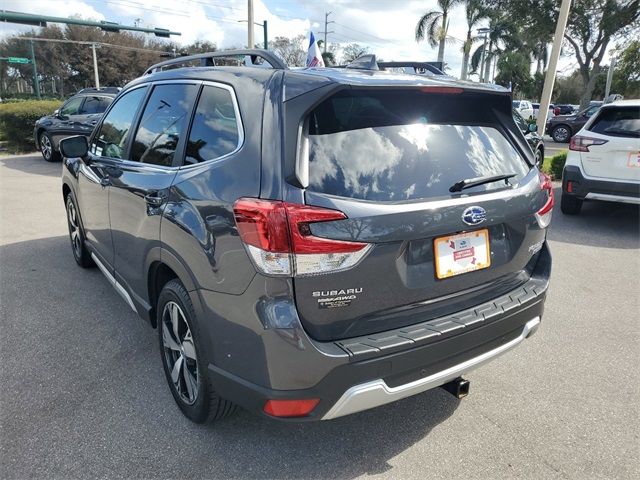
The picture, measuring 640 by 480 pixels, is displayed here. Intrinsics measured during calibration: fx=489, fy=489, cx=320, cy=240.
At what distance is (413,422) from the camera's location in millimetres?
2752

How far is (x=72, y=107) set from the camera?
12883 mm

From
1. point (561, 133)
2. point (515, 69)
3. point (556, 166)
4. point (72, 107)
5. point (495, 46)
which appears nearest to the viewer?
point (556, 166)

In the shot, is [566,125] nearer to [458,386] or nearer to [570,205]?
[570,205]

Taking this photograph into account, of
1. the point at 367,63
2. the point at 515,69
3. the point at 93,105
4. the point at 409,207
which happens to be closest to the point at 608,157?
the point at 367,63

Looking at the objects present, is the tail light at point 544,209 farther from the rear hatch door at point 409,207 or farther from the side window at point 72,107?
the side window at point 72,107

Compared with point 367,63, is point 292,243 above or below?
below

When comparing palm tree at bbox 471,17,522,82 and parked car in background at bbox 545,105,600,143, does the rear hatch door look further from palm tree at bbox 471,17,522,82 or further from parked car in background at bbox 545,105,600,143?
palm tree at bbox 471,17,522,82

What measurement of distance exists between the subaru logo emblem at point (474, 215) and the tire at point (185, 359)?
136 cm

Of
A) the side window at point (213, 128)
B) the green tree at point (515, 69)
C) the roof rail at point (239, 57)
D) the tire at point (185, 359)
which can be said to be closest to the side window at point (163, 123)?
the side window at point (213, 128)

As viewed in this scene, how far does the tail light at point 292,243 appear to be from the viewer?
6.27 feet

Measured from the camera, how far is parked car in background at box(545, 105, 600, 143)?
2206 centimetres

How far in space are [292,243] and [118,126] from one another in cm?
249

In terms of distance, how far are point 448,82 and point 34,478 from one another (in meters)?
2.78

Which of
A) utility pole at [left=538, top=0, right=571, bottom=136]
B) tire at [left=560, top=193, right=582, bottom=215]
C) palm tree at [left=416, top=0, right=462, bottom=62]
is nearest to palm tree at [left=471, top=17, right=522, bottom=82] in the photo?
palm tree at [left=416, top=0, right=462, bottom=62]
